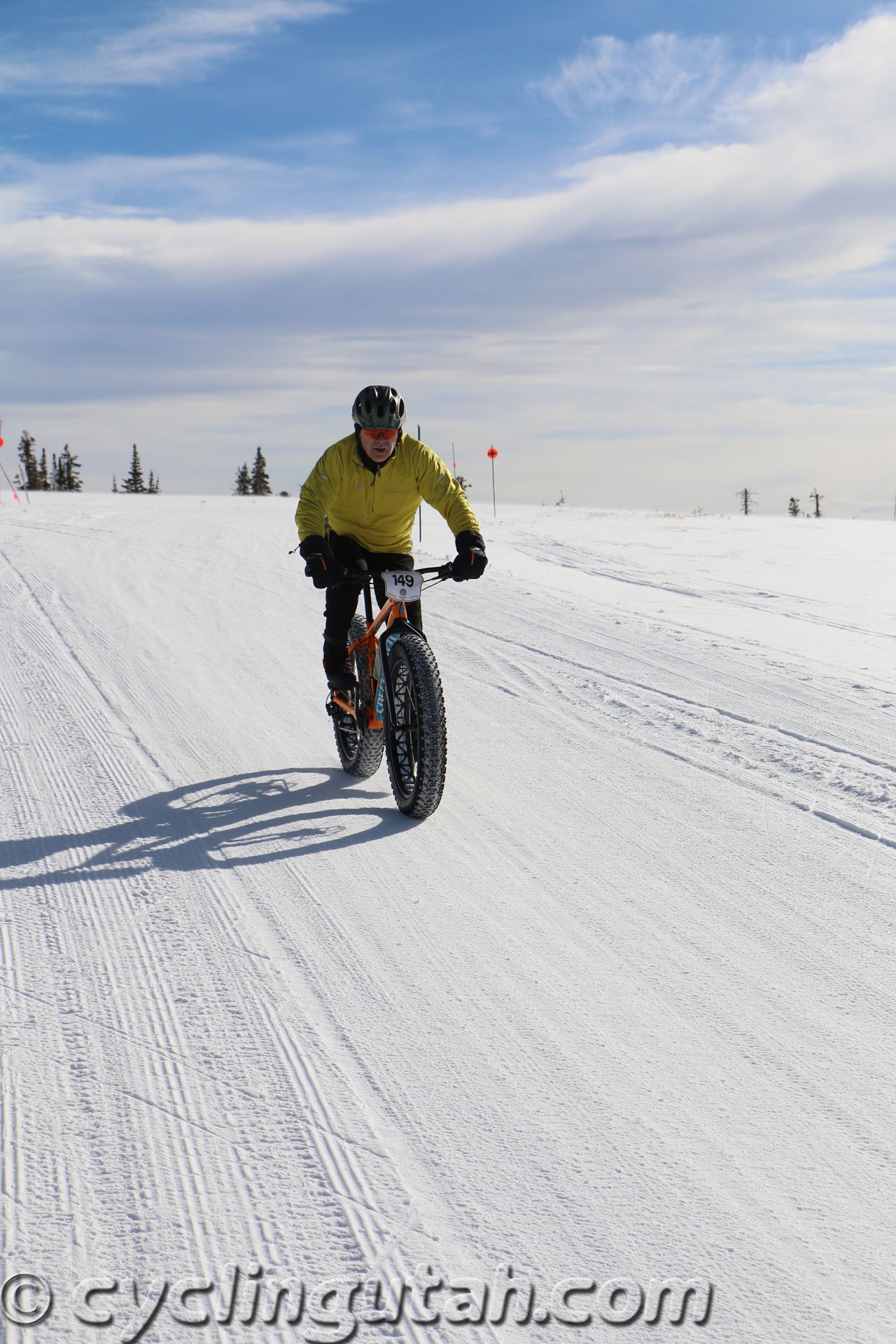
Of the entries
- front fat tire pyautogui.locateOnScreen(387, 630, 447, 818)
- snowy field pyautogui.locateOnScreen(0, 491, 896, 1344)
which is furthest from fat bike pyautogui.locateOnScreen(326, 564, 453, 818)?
A: snowy field pyautogui.locateOnScreen(0, 491, 896, 1344)

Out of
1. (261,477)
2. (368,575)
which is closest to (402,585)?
(368,575)

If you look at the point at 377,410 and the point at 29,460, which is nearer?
the point at 377,410

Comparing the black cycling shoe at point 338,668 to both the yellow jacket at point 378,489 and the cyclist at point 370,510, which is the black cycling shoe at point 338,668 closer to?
the cyclist at point 370,510

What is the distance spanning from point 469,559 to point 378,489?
0.73m

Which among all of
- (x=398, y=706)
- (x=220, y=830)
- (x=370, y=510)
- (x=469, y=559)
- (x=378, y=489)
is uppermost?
(x=378, y=489)

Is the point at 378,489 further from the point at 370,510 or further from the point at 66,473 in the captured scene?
the point at 66,473

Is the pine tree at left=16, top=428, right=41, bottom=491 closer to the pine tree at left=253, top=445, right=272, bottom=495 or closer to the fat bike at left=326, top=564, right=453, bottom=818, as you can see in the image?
the pine tree at left=253, top=445, right=272, bottom=495

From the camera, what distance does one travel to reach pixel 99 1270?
1925mm

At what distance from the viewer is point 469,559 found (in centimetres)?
461

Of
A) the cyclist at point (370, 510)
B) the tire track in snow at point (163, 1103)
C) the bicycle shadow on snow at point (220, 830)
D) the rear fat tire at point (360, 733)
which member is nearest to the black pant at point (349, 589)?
the cyclist at point (370, 510)

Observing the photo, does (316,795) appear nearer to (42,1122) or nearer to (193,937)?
(193,937)

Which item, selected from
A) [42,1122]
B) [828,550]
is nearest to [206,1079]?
[42,1122]

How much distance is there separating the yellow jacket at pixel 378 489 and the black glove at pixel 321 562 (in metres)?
0.24

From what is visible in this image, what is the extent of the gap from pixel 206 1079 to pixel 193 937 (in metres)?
0.86
